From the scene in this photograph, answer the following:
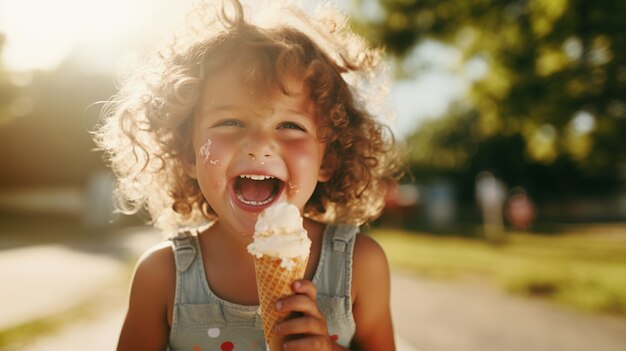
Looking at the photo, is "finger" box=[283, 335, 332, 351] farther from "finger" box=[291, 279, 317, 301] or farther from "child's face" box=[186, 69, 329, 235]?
"child's face" box=[186, 69, 329, 235]

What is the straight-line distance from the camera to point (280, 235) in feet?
5.12

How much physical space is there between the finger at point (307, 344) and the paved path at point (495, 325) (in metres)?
2.98

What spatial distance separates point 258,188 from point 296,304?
47 centimetres

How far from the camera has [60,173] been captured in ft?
71.4

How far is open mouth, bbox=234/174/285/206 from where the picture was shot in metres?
1.79

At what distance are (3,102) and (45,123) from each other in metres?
6.61

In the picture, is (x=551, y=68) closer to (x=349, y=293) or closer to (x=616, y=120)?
(x=616, y=120)

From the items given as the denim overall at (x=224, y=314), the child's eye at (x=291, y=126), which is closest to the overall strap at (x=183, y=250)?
the denim overall at (x=224, y=314)

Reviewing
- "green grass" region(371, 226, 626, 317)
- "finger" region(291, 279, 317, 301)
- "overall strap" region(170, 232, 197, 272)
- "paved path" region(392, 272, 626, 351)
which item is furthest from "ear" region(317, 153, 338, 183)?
"green grass" region(371, 226, 626, 317)

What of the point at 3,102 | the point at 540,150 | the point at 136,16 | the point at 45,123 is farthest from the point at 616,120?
the point at 45,123

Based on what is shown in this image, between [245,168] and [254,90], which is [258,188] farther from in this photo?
[254,90]

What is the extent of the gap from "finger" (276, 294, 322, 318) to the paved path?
3.03 metres

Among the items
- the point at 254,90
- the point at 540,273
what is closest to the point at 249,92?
the point at 254,90

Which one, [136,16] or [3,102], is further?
[3,102]
